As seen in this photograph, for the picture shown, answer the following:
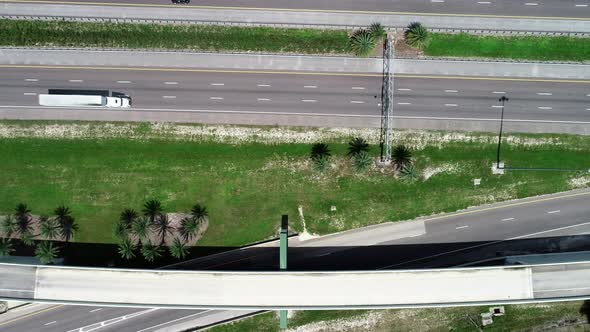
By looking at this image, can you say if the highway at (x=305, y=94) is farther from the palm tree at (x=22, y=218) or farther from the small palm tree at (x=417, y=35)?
the palm tree at (x=22, y=218)

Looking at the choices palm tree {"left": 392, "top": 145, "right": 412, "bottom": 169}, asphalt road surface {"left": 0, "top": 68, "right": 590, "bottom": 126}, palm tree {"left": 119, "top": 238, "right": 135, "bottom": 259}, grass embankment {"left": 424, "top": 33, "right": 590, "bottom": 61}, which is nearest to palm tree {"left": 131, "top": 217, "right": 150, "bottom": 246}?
palm tree {"left": 119, "top": 238, "right": 135, "bottom": 259}

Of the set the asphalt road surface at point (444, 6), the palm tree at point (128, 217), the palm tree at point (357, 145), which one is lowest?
the palm tree at point (128, 217)

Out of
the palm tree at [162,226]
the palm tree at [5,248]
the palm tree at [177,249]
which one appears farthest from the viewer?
the palm tree at [162,226]

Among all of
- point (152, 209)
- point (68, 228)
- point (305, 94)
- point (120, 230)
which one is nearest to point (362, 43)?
point (305, 94)

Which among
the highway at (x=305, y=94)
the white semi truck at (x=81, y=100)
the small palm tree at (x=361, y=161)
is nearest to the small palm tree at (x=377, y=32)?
the highway at (x=305, y=94)

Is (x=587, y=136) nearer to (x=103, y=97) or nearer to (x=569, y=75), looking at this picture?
(x=569, y=75)

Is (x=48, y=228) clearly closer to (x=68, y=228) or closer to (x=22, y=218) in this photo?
(x=68, y=228)

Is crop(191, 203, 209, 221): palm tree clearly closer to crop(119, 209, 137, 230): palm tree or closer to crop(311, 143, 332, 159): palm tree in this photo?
crop(119, 209, 137, 230): palm tree
